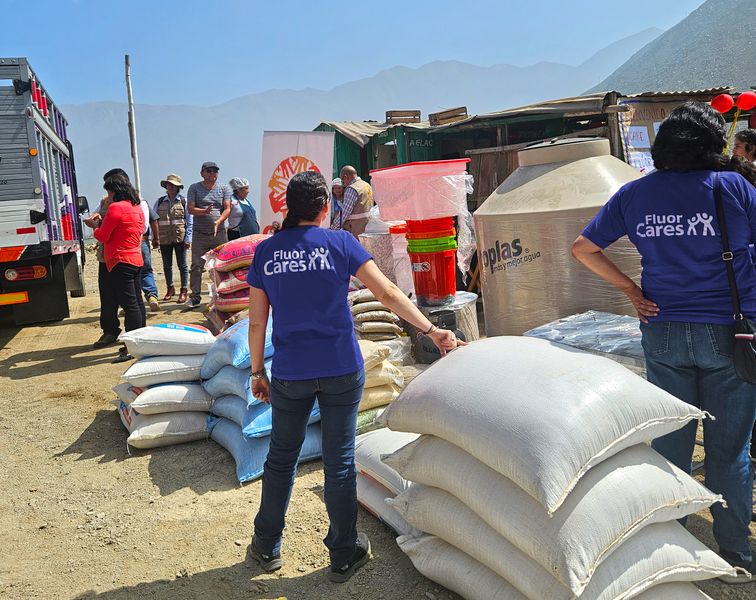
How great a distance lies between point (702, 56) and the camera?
168 feet

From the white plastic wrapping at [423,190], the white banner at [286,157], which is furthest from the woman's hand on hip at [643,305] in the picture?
the white banner at [286,157]

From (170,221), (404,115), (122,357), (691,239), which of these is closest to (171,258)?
A: (170,221)

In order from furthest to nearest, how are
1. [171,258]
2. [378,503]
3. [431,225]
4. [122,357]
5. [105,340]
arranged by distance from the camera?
[171,258] < [105,340] < [122,357] < [431,225] < [378,503]

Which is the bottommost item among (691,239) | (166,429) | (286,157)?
(166,429)

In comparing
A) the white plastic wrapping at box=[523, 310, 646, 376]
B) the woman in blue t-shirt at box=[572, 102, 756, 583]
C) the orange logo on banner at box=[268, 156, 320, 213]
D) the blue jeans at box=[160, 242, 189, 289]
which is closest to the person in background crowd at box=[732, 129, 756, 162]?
the white plastic wrapping at box=[523, 310, 646, 376]

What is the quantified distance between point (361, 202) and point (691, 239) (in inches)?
257

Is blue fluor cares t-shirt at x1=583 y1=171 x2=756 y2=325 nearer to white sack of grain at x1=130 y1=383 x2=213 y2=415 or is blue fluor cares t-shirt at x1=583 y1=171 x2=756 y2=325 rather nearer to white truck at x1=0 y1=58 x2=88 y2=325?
white sack of grain at x1=130 y1=383 x2=213 y2=415

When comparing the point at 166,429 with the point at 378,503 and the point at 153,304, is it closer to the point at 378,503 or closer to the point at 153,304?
the point at 378,503

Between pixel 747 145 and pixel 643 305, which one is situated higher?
pixel 747 145

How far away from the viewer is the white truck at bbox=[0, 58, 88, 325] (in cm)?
727

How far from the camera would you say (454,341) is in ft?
8.96

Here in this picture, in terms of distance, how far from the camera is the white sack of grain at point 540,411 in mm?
2043

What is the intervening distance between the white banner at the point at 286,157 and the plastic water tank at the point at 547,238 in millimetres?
2499

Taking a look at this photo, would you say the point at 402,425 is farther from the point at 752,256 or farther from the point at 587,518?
the point at 752,256
